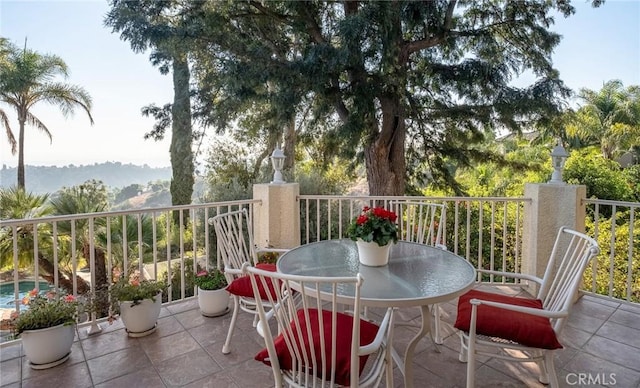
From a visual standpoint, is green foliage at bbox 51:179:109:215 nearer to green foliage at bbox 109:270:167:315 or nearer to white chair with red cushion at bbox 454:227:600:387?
green foliage at bbox 109:270:167:315

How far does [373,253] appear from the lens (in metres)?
1.96

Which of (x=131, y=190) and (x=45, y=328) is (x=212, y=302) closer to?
(x=45, y=328)

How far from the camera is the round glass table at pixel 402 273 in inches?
60.6

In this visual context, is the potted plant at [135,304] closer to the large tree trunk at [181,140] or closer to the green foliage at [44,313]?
the green foliage at [44,313]

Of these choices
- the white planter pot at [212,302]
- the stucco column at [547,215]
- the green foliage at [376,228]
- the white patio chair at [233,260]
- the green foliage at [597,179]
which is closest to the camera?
the green foliage at [376,228]

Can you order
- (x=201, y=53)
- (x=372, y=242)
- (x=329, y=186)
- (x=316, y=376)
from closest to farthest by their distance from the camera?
(x=316, y=376)
(x=372, y=242)
(x=201, y=53)
(x=329, y=186)

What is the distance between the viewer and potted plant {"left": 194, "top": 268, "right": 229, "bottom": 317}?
9.56 ft

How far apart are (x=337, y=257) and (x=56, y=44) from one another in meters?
12.2

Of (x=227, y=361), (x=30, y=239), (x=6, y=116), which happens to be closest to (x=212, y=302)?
(x=227, y=361)

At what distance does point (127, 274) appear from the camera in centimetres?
271

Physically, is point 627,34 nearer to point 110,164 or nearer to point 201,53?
point 201,53

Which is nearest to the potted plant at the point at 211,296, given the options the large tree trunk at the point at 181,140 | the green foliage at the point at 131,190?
the large tree trunk at the point at 181,140

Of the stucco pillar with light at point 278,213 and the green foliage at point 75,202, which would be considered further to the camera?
the green foliage at point 75,202

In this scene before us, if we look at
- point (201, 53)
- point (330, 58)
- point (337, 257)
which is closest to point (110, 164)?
point (201, 53)
